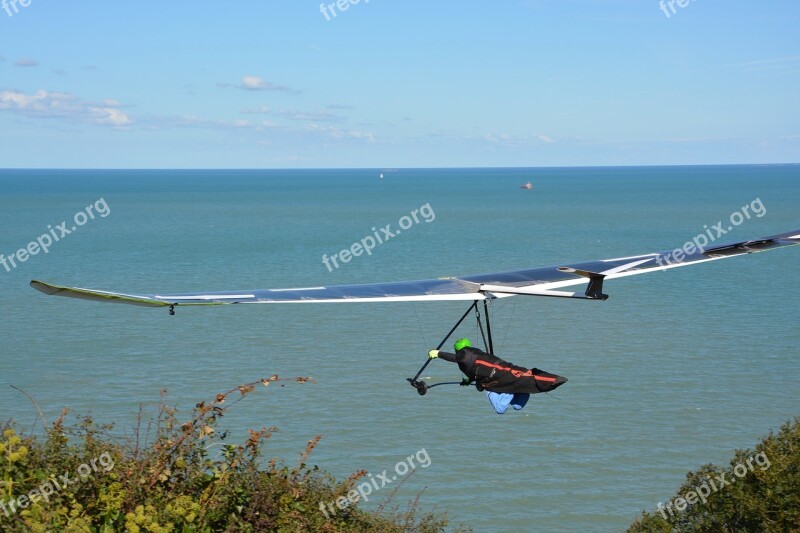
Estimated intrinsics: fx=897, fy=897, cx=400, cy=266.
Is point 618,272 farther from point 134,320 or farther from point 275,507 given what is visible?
point 134,320

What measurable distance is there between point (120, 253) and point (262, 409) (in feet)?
253

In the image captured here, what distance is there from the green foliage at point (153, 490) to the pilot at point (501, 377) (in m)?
3.03

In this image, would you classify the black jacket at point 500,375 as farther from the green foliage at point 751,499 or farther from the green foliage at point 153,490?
the green foliage at point 751,499

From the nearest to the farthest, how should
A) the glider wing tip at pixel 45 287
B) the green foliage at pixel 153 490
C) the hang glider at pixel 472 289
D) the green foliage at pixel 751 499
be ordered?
the glider wing tip at pixel 45 287 < the green foliage at pixel 153 490 < the hang glider at pixel 472 289 < the green foliage at pixel 751 499

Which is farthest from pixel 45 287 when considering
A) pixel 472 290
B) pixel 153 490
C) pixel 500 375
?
pixel 472 290

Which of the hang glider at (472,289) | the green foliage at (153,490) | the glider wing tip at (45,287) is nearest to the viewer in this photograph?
the glider wing tip at (45,287)

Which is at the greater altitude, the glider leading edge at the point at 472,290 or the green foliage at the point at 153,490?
the glider leading edge at the point at 472,290

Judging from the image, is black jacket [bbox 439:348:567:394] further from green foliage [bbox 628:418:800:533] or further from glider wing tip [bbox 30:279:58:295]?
green foliage [bbox 628:418:800:533]

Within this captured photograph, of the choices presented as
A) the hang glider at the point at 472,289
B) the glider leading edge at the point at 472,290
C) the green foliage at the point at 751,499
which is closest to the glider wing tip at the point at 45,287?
the hang glider at the point at 472,289

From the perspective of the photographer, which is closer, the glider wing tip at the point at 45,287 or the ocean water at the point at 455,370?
the glider wing tip at the point at 45,287

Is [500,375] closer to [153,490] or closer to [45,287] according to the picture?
[153,490]

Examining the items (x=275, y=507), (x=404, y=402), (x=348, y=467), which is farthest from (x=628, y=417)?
(x=275, y=507)

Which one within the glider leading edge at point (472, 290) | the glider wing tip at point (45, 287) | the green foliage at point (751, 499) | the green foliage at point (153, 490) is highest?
the glider leading edge at point (472, 290)

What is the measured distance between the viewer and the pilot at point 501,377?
50.2 ft
